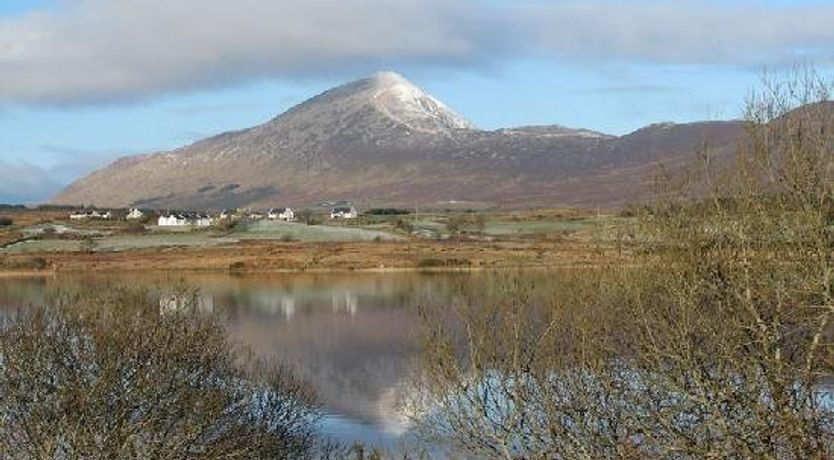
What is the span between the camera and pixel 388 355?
47719 millimetres

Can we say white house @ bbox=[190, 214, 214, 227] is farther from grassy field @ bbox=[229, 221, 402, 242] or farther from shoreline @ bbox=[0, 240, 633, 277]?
shoreline @ bbox=[0, 240, 633, 277]

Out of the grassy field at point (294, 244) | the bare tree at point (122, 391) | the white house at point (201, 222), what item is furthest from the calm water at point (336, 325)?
the white house at point (201, 222)

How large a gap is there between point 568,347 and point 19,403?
9.71 meters

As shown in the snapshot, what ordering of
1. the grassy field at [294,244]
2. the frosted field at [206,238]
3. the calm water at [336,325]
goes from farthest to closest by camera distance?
the frosted field at [206,238]
the grassy field at [294,244]
the calm water at [336,325]

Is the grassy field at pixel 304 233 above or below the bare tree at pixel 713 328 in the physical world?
below

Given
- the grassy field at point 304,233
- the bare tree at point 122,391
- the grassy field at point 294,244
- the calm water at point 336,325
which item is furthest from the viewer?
the grassy field at point 304,233

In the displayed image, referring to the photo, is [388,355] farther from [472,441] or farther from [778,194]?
[778,194]

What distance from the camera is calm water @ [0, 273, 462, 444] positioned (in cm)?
3681

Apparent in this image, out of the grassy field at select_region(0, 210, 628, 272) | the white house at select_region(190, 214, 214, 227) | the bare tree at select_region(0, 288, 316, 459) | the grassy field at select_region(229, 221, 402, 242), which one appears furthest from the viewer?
the white house at select_region(190, 214, 214, 227)

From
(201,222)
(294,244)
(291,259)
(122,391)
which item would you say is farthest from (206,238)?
(122,391)

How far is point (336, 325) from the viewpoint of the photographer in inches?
2405

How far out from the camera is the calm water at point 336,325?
3681cm

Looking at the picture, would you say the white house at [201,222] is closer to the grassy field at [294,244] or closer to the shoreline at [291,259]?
the grassy field at [294,244]

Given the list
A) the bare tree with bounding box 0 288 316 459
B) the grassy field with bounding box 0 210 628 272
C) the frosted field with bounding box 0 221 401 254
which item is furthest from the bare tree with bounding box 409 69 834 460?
the frosted field with bounding box 0 221 401 254
